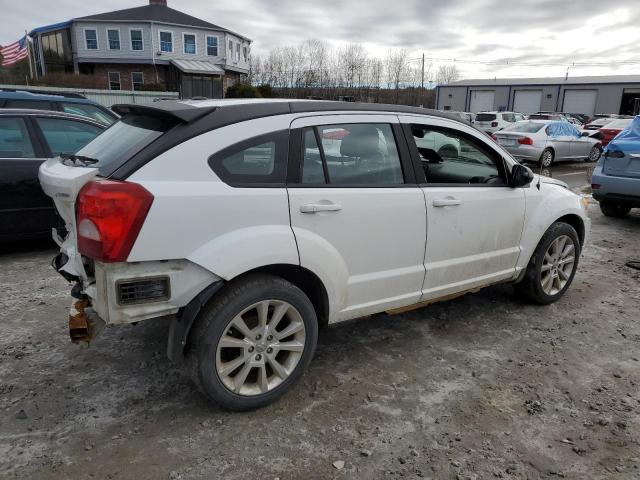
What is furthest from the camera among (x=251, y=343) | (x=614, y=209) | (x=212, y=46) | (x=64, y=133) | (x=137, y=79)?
(x=212, y=46)

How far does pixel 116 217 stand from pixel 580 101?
59044 mm

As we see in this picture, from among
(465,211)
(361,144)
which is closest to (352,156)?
(361,144)

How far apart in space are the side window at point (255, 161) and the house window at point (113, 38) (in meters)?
45.1

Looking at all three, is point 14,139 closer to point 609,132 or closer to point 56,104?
point 56,104

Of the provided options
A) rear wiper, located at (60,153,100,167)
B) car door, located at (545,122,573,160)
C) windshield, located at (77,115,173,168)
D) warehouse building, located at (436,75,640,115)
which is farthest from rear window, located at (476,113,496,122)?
warehouse building, located at (436,75,640,115)

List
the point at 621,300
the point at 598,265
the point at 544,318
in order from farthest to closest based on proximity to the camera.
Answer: the point at 598,265
the point at 621,300
the point at 544,318

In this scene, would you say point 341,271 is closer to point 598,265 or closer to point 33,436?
point 33,436

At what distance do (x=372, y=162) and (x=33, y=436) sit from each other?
2.58m

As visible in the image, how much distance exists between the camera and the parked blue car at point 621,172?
766 centimetres

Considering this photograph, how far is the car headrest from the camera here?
3.30 metres

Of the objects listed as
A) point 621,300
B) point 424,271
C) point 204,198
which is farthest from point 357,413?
point 621,300

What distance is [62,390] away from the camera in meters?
3.20

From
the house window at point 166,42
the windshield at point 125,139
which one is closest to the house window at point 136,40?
the house window at point 166,42

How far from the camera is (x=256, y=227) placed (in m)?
2.79
